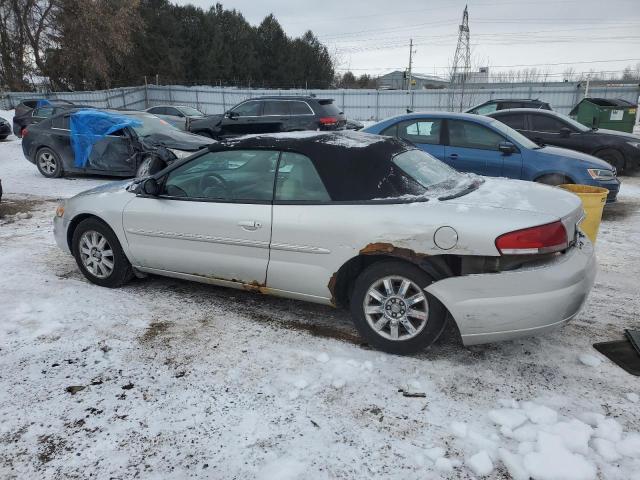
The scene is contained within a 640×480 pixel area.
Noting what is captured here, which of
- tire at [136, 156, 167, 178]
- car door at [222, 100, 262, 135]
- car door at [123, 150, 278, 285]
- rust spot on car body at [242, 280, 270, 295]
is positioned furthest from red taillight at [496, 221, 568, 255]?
car door at [222, 100, 262, 135]

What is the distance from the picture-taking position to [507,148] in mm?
7070

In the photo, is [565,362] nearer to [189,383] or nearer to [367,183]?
[367,183]

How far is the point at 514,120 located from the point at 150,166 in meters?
7.58

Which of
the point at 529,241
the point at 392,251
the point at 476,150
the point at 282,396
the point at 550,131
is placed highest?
the point at 550,131

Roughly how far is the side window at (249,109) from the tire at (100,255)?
32.4 feet

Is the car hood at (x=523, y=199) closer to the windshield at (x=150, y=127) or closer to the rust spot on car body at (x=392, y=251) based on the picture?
the rust spot on car body at (x=392, y=251)

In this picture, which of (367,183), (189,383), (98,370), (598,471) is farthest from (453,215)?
(98,370)

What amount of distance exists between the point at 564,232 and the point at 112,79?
1775 inches

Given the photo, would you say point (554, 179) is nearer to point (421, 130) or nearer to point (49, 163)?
point (421, 130)

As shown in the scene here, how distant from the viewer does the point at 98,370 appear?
325 cm

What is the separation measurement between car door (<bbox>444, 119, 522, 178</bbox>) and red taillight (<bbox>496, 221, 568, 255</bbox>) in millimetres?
4425

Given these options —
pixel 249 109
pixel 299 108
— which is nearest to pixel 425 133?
Result: pixel 299 108

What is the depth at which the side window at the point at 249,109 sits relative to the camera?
45.5 ft

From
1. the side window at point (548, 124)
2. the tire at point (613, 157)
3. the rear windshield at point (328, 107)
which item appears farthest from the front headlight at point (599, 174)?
the rear windshield at point (328, 107)
